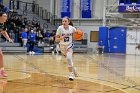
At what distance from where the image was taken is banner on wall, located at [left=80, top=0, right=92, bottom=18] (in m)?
32.0

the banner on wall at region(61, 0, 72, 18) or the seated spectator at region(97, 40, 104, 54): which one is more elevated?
the banner on wall at region(61, 0, 72, 18)

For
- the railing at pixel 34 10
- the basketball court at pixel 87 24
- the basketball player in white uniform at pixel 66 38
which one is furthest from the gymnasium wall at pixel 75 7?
the basketball player in white uniform at pixel 66 38

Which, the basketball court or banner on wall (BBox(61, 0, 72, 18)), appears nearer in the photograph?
the basketball court

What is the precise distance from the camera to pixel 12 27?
2650cm

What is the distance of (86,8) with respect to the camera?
32188mm

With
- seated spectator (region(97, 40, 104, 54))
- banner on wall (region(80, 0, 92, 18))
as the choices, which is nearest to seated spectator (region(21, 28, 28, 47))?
seated spectator (region(97, 40, 104, 54))

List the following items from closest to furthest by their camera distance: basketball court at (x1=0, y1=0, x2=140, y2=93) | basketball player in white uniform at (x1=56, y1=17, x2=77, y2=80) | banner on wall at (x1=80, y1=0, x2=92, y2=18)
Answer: basketball player in white uniform at (x1=56, y1=17, x2=77, y2=80), basketball court at (x1=0, y1=0, x2=140, y2=93), banner on wall at (x1=80, y1=0, x2=92, y2=18)

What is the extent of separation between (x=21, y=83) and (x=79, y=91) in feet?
5.58

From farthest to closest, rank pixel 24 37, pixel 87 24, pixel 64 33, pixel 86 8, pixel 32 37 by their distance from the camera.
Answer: pixel 87 24 < pixel 86 8 < pixel 32 37 < pixel 24 37 < pixel 64 33

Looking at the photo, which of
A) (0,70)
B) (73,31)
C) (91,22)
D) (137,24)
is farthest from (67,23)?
(91,22)

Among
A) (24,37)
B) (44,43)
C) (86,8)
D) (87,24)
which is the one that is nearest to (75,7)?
(86,8)

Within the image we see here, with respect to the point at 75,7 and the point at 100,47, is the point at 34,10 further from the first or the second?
the point at 100,47

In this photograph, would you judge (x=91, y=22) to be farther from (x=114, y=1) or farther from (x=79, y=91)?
(x=79, y=91)

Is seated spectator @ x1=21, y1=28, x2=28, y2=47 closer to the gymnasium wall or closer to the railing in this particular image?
the railing
